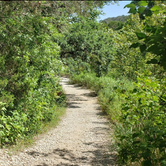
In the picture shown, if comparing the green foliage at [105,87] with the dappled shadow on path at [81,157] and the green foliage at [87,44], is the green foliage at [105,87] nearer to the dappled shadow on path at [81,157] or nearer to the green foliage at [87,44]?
the green foliage at [87,44]

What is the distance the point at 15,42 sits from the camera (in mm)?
5480

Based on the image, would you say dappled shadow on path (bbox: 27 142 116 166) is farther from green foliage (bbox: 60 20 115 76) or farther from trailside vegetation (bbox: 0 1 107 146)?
green foliage (bbox: 60 20 115 76)

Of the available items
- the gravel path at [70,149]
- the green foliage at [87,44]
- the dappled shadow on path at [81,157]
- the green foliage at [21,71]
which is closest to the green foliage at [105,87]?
the gravel path at [70,149]

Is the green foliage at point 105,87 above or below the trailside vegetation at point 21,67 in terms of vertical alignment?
below

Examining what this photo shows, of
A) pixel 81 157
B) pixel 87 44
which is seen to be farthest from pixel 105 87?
pixel 81 157

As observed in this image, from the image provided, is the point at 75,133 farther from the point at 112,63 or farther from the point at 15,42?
the point at 112,63

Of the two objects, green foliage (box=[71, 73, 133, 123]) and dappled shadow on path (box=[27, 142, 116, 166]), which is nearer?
dappled shadow on path (box=[27, 142, 116, 166])

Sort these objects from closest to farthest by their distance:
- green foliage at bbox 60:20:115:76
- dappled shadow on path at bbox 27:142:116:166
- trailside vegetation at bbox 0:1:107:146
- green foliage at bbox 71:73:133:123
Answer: dappled shadow on path at bbox 27:142:116:166
trailside vegetation at bbox 0:1:107:146
green foliage at bbox 71:73:133:123
green foliage at bbox 60:20:115:76

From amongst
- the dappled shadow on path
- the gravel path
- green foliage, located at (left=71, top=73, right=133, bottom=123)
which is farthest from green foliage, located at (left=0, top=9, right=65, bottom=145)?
green foliage, located at (left=71, top=73, right=133, bottom=123)

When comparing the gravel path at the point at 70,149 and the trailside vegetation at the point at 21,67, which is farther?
the trailside vegetation at the point at 21,67

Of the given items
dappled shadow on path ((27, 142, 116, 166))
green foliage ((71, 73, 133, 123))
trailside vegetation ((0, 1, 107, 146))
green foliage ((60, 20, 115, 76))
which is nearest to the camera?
dappled shadow on path ((27, 142, 116, 166))

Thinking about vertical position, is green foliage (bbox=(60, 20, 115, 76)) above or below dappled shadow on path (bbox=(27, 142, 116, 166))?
above

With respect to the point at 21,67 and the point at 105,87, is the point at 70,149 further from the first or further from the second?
the point at 105,87

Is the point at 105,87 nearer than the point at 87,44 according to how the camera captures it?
No
